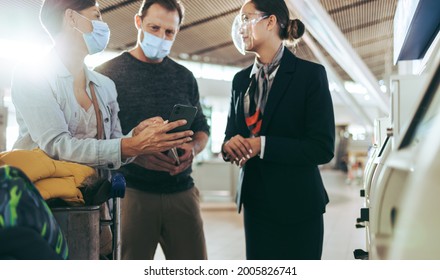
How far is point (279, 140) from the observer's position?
1407 mm

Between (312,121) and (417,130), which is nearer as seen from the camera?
(417,130)

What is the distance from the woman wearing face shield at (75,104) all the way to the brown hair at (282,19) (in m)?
0.48

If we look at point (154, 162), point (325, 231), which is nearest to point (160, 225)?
point (154, 162)

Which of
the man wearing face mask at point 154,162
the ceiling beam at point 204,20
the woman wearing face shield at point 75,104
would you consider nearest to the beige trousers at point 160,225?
the man wearing face mask at point 154,162

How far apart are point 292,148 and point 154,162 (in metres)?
0.62

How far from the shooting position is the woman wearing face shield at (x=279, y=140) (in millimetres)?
1406

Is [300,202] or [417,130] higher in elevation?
[417,130]

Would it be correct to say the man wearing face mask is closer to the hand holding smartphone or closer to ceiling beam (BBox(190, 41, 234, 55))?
the hand holding smartphone

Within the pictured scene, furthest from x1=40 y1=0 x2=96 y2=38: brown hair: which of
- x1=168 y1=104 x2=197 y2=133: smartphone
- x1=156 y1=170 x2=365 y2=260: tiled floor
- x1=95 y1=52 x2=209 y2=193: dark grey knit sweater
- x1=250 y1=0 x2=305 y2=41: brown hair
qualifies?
x1=156 y1=170 x2=365 y2=260: tiled floor

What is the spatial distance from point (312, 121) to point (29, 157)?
843mm

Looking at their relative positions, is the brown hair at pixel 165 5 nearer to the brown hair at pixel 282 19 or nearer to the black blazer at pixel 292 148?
the brown hair at pixel 282 19
